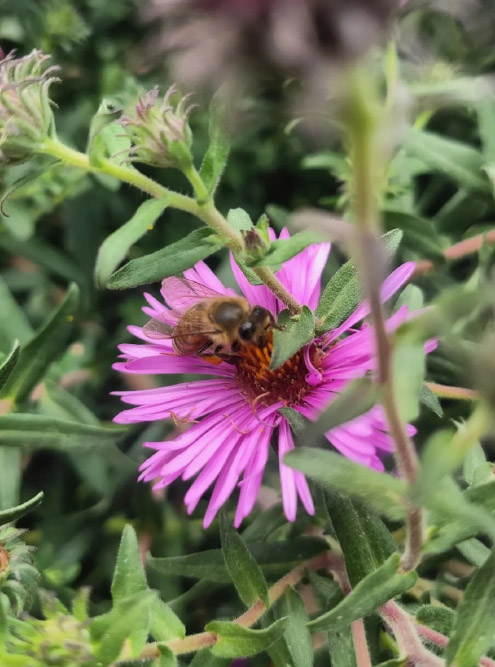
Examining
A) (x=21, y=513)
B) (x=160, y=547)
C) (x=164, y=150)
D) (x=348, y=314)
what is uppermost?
(x=164, y=150)

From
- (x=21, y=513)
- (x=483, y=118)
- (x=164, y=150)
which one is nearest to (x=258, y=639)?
(x=21, y=513)

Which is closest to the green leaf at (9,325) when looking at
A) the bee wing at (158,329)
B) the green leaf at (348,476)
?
the bee wing at (158,329)

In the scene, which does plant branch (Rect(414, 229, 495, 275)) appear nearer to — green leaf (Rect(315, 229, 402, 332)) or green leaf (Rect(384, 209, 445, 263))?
green leaf (Rect(384, 209, 445, 263))

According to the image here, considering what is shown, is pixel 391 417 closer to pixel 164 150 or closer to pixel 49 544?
pixel 164 150

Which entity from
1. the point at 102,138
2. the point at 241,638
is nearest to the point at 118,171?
the point at 102,138

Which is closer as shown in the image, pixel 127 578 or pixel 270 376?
pixel 127 578

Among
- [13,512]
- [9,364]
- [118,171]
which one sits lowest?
[13,512]

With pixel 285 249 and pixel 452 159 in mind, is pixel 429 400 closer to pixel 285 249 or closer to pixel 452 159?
pixel 285 249
